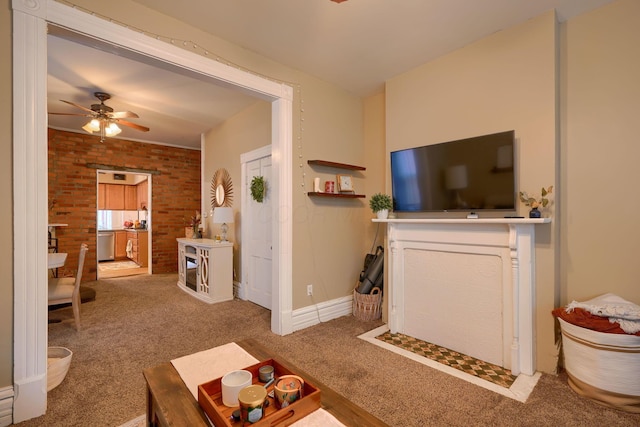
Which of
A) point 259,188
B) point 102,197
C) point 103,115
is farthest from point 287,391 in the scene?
point 102,197

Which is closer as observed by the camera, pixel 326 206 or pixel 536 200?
pixel 536 200

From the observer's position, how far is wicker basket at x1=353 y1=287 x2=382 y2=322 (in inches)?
132

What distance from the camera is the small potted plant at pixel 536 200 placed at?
2.17 meters

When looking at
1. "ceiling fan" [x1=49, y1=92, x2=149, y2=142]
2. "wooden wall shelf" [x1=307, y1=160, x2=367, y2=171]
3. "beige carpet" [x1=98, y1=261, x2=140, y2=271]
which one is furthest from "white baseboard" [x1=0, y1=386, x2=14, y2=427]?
"beige carpet" [x1=98, y1=261, x2=140, y2=271]

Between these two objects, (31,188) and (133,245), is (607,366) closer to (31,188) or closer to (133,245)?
(31,188)

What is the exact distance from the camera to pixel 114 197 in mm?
8281

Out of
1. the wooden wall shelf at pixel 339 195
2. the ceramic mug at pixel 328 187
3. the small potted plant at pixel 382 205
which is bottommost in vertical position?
the small potted plant at pixel 382 205

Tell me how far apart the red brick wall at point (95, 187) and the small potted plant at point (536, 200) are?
6342 mm

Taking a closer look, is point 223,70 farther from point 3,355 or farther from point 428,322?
point 428,322

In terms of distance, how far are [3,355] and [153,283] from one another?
390 cm

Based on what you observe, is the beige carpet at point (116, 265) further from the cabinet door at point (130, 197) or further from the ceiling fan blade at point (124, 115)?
the ceiling fan blade at point (124, 115)

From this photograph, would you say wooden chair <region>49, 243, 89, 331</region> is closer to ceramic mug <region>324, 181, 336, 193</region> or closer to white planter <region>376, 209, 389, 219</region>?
ceramic mug <region>324, 181, 336, 193</region>


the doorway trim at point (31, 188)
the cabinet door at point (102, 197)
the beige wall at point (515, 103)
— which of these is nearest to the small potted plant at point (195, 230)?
the doorway trim at point (31, 188)

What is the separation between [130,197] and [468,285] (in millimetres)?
9156
